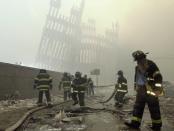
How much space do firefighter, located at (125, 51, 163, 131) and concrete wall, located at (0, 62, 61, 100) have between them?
12.4 metres

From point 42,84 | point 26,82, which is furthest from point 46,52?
point 42,84

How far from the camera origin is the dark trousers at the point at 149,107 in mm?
8719

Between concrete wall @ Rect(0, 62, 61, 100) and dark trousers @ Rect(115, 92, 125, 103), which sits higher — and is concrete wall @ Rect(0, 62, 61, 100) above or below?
above

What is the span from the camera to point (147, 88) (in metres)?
8.84

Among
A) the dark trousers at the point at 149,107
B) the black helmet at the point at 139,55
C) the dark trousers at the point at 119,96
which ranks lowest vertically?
the dark trousers at the point at 149,107

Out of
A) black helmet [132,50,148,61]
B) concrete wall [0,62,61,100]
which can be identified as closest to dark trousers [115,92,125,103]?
concrete wall [0,62,61,100]

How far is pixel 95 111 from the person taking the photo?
45.6ft

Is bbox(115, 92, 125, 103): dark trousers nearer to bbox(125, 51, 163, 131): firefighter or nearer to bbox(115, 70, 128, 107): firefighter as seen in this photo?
bbox(115, 70, 128, 107): firefighter

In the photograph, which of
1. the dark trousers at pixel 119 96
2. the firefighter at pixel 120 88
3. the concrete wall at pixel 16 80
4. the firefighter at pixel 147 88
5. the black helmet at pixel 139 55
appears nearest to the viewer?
the firefighter at pixel 147 88

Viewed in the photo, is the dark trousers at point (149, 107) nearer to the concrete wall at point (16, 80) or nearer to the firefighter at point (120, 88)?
the firefighter at point (120, 88)

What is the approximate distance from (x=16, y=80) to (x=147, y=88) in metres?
15.0

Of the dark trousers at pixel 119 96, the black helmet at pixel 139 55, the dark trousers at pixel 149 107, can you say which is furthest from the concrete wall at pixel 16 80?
the black helmet at pixel 139 55

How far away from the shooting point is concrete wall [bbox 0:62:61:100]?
20.4 meters

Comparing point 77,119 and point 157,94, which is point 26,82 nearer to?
point 77,119
